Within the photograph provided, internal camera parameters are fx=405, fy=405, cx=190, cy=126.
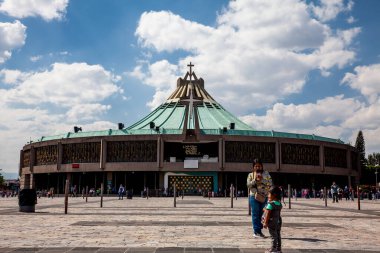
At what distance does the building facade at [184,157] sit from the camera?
59.7m

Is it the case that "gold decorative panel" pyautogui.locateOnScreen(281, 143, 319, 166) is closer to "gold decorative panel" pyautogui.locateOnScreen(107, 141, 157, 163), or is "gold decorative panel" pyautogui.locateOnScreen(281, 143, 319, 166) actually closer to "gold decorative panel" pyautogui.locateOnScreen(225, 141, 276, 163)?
"gold decorative panel" pyautogui.locateOnScreen(225, 141, 276, 163)

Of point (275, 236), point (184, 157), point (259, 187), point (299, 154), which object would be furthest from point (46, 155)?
point (275, 236)

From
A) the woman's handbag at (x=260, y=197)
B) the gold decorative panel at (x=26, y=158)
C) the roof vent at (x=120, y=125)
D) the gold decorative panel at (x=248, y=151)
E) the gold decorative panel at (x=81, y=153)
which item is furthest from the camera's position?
the gold decorative panel at (x=26, y=158)

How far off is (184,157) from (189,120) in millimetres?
6150

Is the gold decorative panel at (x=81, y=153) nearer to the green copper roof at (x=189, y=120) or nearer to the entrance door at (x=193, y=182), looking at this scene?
the green copper roof at (x=189, y=120)

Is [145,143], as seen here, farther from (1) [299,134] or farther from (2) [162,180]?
(1) [299,134]

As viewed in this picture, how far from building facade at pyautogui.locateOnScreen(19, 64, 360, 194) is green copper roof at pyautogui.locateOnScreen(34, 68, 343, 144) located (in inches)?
7.2

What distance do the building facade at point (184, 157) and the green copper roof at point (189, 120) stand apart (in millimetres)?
183

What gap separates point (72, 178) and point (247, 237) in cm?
5845

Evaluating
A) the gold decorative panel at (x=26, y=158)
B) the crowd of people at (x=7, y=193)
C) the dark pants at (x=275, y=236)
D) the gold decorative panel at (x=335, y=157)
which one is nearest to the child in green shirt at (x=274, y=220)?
the dark pants at (x=275, y=236)

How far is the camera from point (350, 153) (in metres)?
70.1

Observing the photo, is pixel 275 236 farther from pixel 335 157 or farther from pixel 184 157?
pixel 335 157

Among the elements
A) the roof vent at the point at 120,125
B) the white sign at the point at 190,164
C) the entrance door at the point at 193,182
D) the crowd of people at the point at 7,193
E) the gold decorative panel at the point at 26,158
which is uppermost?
the roof vent at the point at 120,125

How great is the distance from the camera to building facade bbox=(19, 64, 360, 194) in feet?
196
